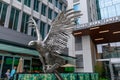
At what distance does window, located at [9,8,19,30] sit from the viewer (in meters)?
11.3

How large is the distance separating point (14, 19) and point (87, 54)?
30.4 feet

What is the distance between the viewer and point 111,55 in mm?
16469

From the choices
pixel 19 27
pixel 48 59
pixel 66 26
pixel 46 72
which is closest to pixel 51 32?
pixel 66 26

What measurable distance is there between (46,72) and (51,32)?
1.48 metres

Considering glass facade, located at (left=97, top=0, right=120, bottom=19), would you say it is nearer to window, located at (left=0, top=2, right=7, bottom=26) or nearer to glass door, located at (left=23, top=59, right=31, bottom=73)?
glass door, located at (left=23, top=59, right=31, bottom=73)

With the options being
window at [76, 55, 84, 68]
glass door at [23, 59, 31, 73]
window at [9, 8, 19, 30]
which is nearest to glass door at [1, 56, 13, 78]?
glass door at [23, 59, 31, 73]

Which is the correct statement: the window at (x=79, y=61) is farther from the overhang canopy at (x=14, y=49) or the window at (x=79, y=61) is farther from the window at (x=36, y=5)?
the window at (x=36, y=5)

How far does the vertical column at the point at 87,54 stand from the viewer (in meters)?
15.0

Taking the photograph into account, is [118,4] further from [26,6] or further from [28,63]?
[28,63]

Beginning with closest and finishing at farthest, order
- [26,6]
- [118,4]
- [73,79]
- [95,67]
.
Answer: [73,79], [26,6], [95,67], [118,4]

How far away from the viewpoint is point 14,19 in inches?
462

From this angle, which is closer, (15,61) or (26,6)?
(15,61)

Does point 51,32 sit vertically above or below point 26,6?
below

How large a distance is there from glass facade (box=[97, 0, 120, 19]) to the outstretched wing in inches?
683
